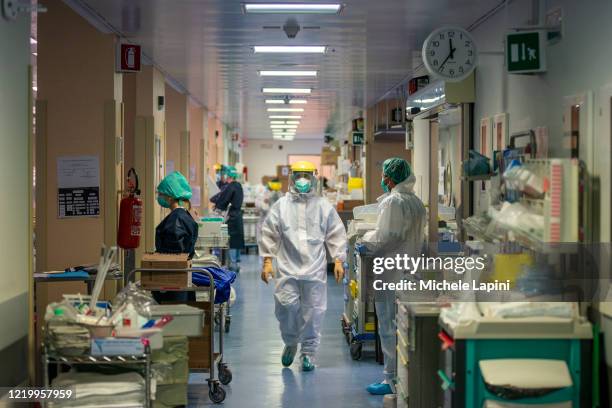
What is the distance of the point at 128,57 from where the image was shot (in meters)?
7.44

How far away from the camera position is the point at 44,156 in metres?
7.03

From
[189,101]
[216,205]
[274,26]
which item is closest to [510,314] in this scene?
[274,26]

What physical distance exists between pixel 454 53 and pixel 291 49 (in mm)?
2986

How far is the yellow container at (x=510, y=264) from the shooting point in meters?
4.28

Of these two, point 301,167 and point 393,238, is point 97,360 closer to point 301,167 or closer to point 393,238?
point 393,238

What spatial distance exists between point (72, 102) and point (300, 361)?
3031 millimetres

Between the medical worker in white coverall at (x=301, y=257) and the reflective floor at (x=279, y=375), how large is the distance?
0.88ft

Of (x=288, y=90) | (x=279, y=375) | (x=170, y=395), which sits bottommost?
(x=279, y=375)

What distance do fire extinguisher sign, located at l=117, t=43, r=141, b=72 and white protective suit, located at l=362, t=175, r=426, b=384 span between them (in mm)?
2922

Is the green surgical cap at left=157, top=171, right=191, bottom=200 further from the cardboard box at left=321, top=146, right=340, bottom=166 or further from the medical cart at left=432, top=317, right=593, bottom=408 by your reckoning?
the cardboard box at left=321, top=146, right=340, bottom=166

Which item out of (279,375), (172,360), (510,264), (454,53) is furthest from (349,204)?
(510,264)

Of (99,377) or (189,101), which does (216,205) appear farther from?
(99,377)

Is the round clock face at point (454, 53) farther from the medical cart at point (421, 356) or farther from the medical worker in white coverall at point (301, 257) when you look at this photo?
the medical cart at point (421, 356)

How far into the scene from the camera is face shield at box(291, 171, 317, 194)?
251 inches
